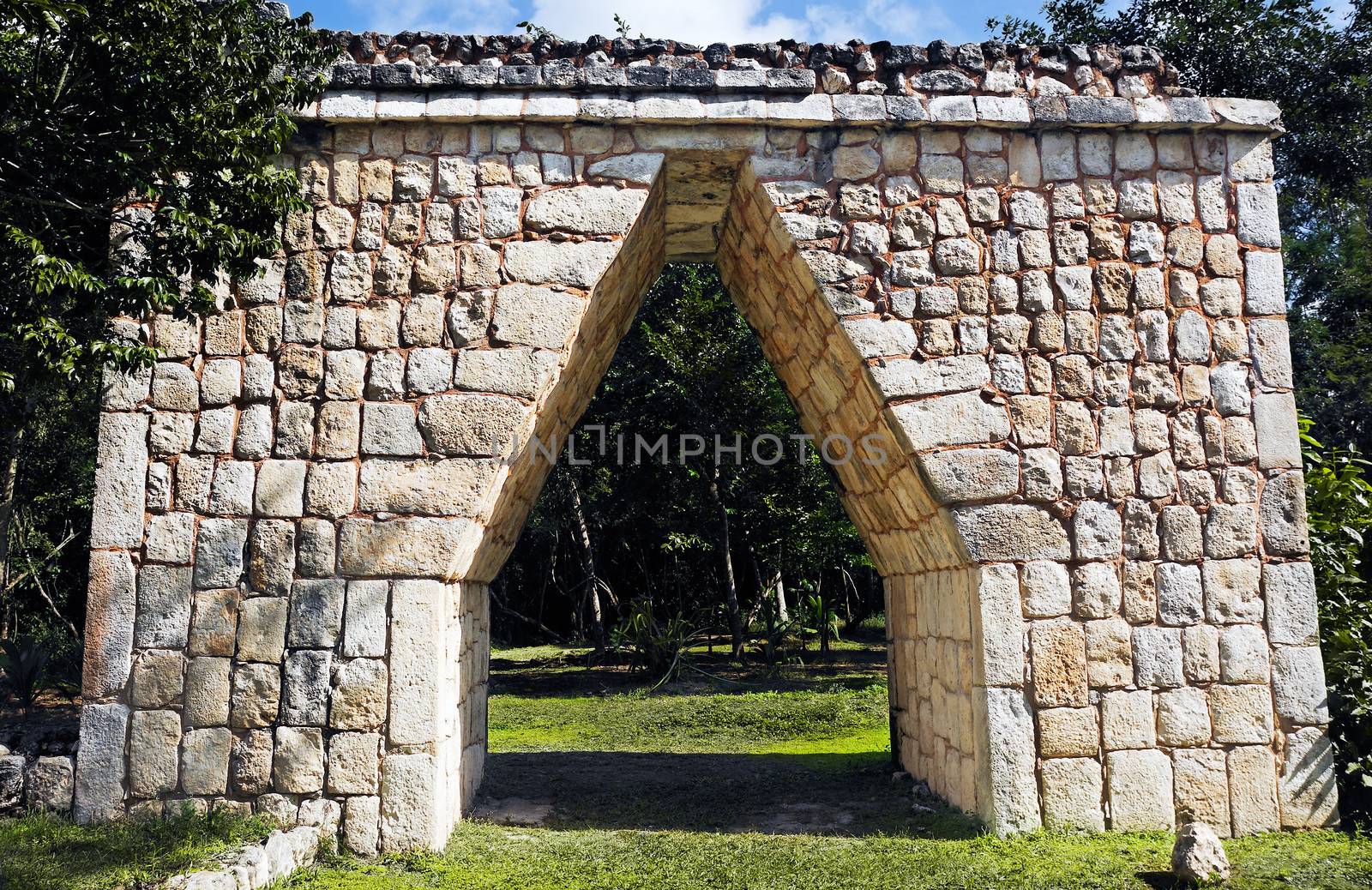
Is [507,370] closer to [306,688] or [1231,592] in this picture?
[306,688]

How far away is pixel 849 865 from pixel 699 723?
511cm

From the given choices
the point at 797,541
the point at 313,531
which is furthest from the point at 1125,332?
the point at 797,541

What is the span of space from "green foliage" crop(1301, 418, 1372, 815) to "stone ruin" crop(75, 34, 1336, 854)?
36 cm

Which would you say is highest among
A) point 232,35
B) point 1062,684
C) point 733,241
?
point 232,35

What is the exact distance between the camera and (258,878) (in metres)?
4.06

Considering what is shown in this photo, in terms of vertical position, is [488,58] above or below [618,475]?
above

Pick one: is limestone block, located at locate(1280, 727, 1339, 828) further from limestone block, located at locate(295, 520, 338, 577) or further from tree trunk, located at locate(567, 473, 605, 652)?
tree trunk, located at locate(567, 473, 605, 652)

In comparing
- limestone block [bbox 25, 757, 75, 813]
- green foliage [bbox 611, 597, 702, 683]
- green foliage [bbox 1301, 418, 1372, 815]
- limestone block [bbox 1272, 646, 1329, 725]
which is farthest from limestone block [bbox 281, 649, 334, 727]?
green foliage [bbox 611, 597, 702, 683]

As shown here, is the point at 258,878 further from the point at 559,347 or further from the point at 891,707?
the point at 891,707

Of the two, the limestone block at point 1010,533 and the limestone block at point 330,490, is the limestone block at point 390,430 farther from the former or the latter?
the limestone block at point 1010,533

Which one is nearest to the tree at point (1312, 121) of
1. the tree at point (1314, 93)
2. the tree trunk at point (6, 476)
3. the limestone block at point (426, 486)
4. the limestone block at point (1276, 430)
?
the tree at point (1314, 93)

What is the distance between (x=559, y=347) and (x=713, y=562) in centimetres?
1164

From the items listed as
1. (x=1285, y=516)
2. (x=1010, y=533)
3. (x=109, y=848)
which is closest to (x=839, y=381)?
(x=1010, y=533)

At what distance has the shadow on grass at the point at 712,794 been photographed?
221 inches
